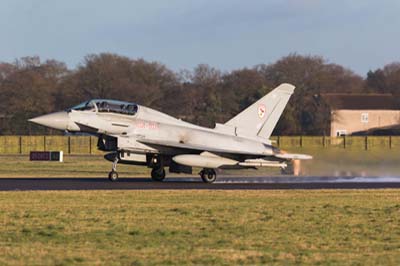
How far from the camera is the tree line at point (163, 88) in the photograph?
84.8m

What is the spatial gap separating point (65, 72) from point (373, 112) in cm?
3341

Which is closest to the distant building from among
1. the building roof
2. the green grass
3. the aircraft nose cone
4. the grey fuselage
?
the building roof

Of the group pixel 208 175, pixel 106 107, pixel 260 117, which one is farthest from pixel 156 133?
pixel 260 117

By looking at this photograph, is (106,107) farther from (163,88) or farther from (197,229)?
(163,88)

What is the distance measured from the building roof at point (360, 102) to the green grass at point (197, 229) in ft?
231

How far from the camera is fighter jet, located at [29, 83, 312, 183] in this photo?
29.0 metres

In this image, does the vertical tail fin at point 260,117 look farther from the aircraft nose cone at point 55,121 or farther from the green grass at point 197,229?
the green grass at point 197,229

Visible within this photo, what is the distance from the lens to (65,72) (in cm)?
9931

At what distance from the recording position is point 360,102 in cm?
9631

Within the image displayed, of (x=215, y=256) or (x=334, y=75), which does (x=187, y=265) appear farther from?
(x=334, y=75)

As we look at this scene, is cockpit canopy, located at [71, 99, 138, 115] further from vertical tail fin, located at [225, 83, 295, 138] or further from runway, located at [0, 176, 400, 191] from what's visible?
vertical tail fin, located at [225, 83, 295, 138]

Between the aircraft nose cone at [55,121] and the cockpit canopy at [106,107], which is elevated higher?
the cockpit canopy at [106,107]

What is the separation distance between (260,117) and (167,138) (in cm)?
351

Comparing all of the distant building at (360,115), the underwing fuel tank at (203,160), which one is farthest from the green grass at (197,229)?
the distant building at (360,115)
